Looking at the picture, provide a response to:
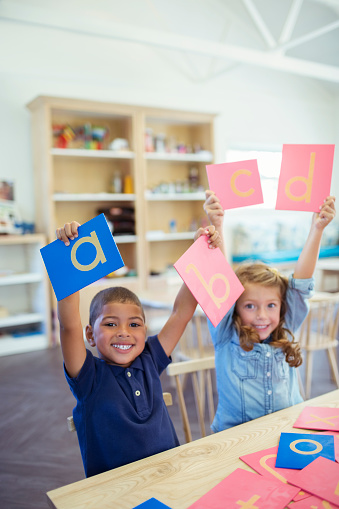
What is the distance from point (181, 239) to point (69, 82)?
7.75 feet

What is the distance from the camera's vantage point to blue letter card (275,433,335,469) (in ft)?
3.27

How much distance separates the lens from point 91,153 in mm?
4926

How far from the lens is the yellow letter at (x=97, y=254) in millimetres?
1037

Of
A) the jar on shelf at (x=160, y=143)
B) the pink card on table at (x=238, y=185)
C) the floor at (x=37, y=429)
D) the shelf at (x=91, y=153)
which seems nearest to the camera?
the pink card on table at (x=238, y=185)

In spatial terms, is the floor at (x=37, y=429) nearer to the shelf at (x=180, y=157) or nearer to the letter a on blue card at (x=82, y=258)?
the letter a on blue card at (x=82, y=258)

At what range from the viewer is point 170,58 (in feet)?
19.6

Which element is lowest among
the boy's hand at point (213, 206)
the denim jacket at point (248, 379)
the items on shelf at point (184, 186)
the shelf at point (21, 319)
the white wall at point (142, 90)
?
the shelf at point (21, 319)

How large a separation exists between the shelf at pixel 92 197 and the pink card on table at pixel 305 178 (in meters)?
3.72

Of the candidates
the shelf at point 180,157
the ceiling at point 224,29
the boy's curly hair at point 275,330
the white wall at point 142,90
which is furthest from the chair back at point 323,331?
the white wall at point 142,90

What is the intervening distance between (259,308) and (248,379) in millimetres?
228

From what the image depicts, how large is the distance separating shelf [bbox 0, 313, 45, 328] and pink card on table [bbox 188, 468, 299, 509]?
155 inches

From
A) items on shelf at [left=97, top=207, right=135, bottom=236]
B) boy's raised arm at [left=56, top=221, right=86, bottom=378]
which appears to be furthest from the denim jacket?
items on shelf at [left=97, top=207, right=135, bottom=236]

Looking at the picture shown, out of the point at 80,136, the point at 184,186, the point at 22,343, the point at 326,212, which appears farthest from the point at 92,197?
the point at 326,212

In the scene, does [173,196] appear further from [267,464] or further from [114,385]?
[267,464]
